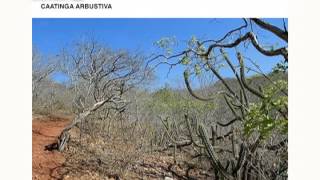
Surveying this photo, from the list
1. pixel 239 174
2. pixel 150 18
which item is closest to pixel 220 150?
pixel 239 174

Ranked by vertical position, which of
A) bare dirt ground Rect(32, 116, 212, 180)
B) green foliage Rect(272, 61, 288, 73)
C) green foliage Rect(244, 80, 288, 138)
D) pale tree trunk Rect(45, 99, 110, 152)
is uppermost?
green foliage Rect(272, 61, 288, 73)

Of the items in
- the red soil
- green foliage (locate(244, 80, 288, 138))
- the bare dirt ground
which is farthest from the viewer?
the bare dirt ground

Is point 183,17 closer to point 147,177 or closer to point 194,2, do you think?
point 194,2

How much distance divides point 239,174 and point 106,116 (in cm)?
307

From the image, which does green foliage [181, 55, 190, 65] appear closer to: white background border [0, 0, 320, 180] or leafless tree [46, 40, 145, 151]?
white background border [0, 0, 320, 180]

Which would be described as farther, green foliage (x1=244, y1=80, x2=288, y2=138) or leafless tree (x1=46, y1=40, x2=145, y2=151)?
leafless tree (x1=46, y1=40, x2=145, y2=151)

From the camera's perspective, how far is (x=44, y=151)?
7.37 meters

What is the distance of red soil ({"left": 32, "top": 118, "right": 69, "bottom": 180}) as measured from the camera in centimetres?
665

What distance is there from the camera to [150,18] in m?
5.27

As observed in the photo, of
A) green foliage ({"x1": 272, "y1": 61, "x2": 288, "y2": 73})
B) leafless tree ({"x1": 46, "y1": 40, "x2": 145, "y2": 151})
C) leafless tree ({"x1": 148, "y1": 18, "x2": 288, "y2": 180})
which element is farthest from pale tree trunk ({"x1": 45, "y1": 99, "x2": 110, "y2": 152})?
green foliage ({"x1": 272, "y1": 61, "x2": 288, "y2": 73})

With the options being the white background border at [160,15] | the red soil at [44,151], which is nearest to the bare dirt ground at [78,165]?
the red soil at [44,151]
